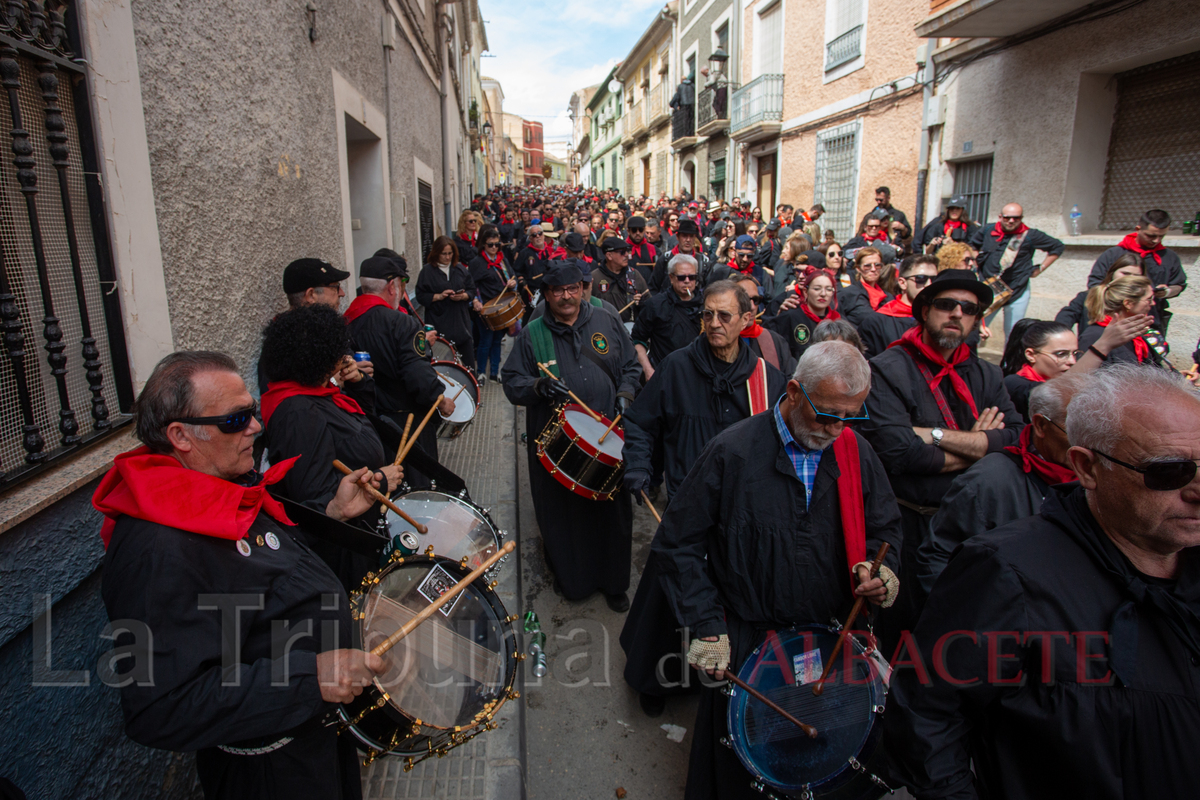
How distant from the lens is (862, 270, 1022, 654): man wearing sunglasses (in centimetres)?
304

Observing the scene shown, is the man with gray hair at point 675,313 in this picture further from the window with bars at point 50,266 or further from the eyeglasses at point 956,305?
the window with bars at point 50,266

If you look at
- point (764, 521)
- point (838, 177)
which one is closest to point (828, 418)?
point (764, 521)

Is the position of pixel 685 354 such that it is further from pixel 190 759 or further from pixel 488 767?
pixel 190 759

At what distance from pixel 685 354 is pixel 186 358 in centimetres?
232

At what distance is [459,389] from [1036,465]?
3551 mm

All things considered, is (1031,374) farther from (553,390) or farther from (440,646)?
(440,646)

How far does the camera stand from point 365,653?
169cm

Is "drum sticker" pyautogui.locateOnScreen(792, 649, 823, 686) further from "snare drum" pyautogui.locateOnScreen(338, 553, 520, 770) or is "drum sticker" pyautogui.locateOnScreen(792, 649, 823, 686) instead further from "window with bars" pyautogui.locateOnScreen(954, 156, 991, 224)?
"window with bars" pyautogui.locateOnScreen(954, 156, 991, 224)

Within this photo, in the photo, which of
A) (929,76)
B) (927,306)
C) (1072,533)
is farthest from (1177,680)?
(929,76)

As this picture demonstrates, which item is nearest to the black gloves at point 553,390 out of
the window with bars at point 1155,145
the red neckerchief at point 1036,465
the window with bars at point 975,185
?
the red neckerchief at point 1036,465

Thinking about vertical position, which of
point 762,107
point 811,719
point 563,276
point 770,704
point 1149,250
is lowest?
point 811,719

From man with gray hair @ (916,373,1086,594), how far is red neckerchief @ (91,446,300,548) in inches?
86.2

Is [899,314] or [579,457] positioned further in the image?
[899,314]

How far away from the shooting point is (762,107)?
60.9 ft
